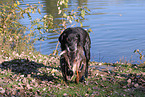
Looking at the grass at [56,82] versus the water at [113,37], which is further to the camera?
the water at [113,37]

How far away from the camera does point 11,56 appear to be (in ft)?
36.7

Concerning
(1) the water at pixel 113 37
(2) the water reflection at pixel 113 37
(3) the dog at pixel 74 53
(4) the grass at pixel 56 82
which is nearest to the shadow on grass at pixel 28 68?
(4) the grass at pixel 56 82

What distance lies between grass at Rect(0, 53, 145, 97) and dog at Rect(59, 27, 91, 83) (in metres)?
0.49

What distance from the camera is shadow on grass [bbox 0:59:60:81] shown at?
29.2 feet

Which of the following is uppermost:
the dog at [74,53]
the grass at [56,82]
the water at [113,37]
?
the dog at [74,53]

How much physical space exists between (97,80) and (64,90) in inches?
65.5

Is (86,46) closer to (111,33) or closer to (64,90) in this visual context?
(64,90)

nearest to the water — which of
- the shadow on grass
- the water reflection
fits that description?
the water reflection

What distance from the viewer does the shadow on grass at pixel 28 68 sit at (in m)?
8.91

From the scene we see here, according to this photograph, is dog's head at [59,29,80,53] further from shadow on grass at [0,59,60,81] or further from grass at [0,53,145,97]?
shadow on grass at [0,59,60,81]

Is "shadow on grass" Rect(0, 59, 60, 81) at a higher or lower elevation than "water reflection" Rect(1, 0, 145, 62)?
higher

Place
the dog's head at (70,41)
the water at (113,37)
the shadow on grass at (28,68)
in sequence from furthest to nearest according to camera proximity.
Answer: the water at (113,37) → the shadow on grass at (28,68) → the dog's head at (70,41)

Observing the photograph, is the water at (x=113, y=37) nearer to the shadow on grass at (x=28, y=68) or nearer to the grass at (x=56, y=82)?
the shadow on grass at (x=28, y=68)

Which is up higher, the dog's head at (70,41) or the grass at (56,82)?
the dog's head at (70,41)
